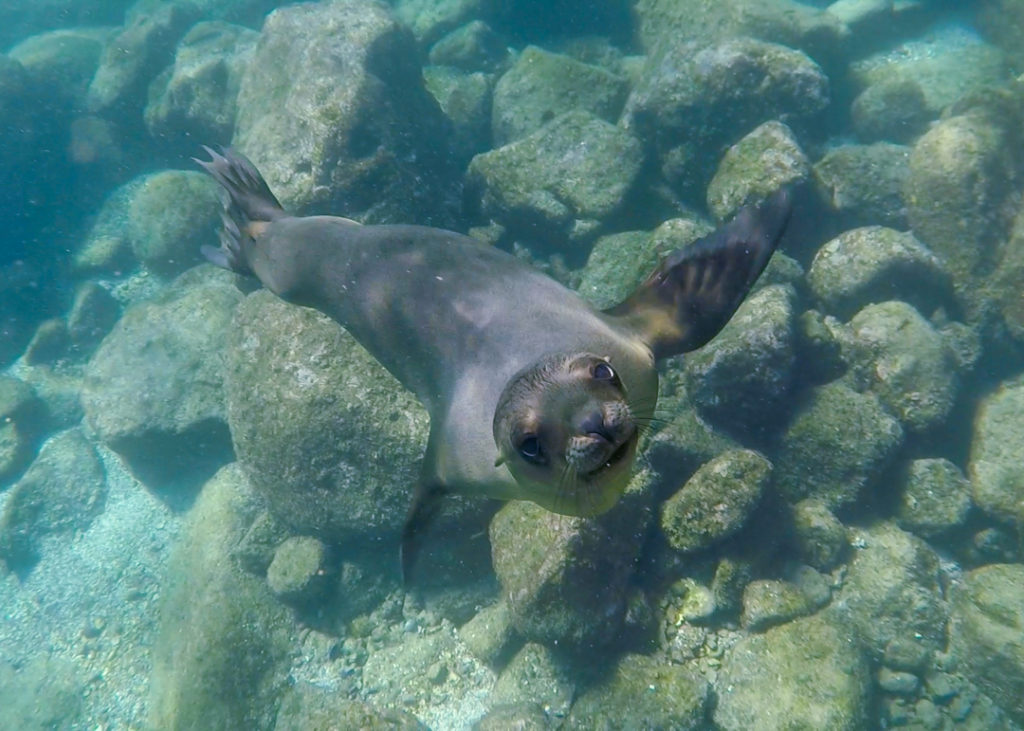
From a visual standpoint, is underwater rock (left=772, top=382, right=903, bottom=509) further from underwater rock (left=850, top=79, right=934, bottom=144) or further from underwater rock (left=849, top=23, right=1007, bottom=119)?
underwater rock (left=849, top=23, right=1007, bottom=119)

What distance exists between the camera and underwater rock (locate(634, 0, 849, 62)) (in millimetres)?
7738

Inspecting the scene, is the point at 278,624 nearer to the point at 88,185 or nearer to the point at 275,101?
the point at 275,101

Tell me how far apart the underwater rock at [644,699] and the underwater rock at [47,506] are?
7.19 m

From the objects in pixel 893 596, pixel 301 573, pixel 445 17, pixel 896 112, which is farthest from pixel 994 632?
pixel 445 17

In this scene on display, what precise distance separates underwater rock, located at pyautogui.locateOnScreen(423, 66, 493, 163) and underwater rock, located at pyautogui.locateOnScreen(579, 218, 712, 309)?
10.7 feet

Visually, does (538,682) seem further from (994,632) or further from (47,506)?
(47,506)

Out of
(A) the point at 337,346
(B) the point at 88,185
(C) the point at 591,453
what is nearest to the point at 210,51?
(B) the point at 88,185

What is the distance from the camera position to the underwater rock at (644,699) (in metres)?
4.30

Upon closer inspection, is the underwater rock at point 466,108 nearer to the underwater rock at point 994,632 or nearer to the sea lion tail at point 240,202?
the sea lion tail at point 240,202

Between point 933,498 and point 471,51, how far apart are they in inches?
348

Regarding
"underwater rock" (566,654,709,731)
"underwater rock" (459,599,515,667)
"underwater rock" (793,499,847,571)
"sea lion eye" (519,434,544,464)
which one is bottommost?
"underwater rock" (459,599,515,667)

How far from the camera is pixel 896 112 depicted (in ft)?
24.9

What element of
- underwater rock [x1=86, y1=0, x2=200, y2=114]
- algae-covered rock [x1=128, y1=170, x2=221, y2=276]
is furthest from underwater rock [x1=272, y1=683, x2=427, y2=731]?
underwater rock [x1=86, y1=0, x2=200, y2=114]

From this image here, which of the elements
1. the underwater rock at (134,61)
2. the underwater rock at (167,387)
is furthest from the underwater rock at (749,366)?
the underwater rock at (134,61)
